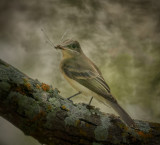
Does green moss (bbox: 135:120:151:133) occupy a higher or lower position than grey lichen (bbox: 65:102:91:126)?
higher

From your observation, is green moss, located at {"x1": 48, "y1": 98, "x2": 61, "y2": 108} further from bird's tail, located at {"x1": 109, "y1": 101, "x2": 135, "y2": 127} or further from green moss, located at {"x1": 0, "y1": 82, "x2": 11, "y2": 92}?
bird's tail, located at {"x1": 109, "y1": 101, "x2": 135, "y2": 127}

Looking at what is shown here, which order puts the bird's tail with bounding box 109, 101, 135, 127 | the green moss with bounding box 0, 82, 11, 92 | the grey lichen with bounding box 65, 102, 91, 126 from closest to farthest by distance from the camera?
the green moss with bounding box 0, 82, 11, 92, the grey lichen with bounding box 65, 102, 91, 126, the bird's tail with bounding box 109, 101, 135, 127

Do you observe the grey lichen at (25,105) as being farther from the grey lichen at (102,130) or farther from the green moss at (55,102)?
the grey lichen at (102,130)

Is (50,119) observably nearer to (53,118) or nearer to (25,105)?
(53,118)

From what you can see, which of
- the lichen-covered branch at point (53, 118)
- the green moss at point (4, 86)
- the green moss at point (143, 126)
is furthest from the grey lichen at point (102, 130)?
the green moss at point (4, 86)

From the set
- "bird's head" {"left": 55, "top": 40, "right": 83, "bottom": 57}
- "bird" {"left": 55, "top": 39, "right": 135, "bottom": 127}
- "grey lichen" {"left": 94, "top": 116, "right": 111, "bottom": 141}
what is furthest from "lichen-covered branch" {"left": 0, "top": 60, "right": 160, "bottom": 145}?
"bird's head" {"left": 55, "top": 40, "right": 83, "bottom": 57}

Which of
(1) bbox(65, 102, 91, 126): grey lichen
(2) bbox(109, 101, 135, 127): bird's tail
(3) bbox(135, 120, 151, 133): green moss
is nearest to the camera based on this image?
(1) bbox(65, 102, 91, 126): grey lichen

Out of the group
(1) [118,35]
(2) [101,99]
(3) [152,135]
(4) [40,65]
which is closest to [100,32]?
(1) [118,35]
